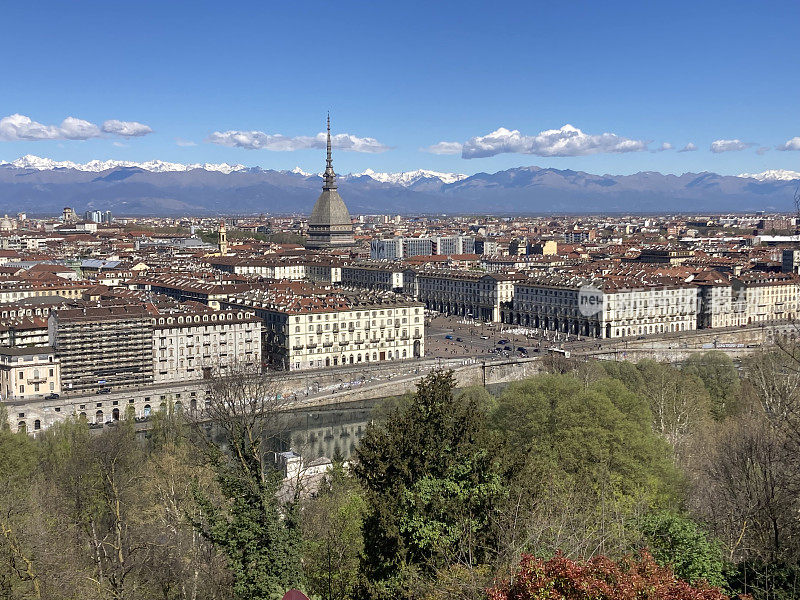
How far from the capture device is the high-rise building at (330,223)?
105188mm

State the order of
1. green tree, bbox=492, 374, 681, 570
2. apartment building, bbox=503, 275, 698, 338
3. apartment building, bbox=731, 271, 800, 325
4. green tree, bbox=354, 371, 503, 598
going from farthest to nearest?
apartment building, bbox=731, 271, 800, 325 → apartment building, bbox=503, 275, 698, 338 → green tree, bbox=492, 374, 681, 570 → green tree, bbox=354, 371, 503, 598

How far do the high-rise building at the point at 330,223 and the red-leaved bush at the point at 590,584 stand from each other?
97.0m

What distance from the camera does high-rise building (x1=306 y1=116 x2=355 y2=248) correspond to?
105188mm

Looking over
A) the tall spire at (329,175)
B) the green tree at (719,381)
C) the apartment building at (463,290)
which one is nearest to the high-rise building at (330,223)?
the tall spire at (329,175)

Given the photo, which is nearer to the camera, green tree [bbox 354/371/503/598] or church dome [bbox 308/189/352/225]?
green tree [bbox 354/371/503/598]

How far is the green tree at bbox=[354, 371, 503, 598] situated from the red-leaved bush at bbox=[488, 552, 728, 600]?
9.89 ft

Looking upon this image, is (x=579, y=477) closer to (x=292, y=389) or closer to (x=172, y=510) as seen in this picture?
(x=172, y=510)

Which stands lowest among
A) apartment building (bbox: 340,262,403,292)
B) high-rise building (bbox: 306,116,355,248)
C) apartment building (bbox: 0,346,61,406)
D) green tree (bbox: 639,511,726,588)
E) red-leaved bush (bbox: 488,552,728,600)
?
apartment building (bbox: 0,346,61,406)

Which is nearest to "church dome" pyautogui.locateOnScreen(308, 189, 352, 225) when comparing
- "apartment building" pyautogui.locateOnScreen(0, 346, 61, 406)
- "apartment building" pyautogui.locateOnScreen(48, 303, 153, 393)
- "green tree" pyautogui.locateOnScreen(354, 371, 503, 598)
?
"apartment building" pyautogui.locateOnScreen(48, 303, 153, 393)

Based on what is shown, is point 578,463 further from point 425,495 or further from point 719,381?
point 719,381

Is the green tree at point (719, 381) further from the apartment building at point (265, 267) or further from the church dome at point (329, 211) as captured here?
the church dome at point (329, 211)

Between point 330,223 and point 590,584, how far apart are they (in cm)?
9773

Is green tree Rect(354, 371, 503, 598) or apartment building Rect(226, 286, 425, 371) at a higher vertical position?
green tree Rect(354, 371, 503, 598)

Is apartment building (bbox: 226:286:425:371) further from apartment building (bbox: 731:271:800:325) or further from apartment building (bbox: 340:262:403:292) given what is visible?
apartment building (bbox: 731:271:800:325)
